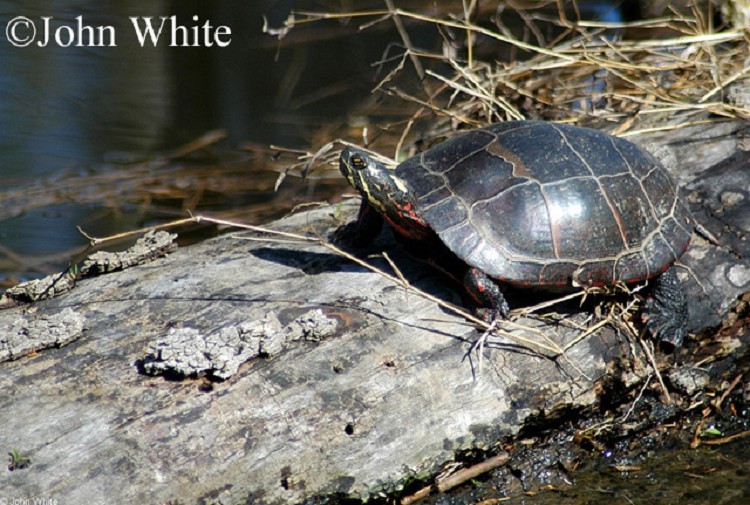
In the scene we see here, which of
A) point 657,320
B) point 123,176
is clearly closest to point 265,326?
→ point 657,320

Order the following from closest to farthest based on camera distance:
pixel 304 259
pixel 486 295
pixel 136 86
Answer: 1. pixel 486 295
2. pixel 304 259
3. pixel 136 86

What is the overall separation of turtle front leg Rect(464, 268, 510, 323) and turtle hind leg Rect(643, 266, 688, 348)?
0.66 m

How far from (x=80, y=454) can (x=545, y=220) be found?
1971mm

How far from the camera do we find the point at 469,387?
9.90 ft

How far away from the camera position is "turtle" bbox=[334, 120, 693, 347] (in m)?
3.26

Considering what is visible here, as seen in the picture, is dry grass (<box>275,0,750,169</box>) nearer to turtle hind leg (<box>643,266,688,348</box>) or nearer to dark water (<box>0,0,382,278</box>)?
turtle hind leg (<box>643,266,688,348</box>)

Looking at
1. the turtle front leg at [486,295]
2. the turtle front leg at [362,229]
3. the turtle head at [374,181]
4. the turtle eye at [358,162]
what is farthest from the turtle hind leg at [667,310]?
the turtle eye at [358,162]

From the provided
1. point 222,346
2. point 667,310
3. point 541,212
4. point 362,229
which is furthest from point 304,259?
point 667,310

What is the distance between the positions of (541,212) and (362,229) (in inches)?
34.2

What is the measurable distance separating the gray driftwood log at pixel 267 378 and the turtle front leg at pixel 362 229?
0.19 meters

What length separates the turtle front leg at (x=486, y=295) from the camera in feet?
10.5

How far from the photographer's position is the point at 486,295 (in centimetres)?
322

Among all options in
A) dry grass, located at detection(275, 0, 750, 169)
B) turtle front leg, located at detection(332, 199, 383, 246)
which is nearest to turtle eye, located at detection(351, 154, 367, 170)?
turtle front leg, located at detection(332, 199, 383, 246)

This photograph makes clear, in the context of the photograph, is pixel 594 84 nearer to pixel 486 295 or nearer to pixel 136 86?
pixel 486 295
